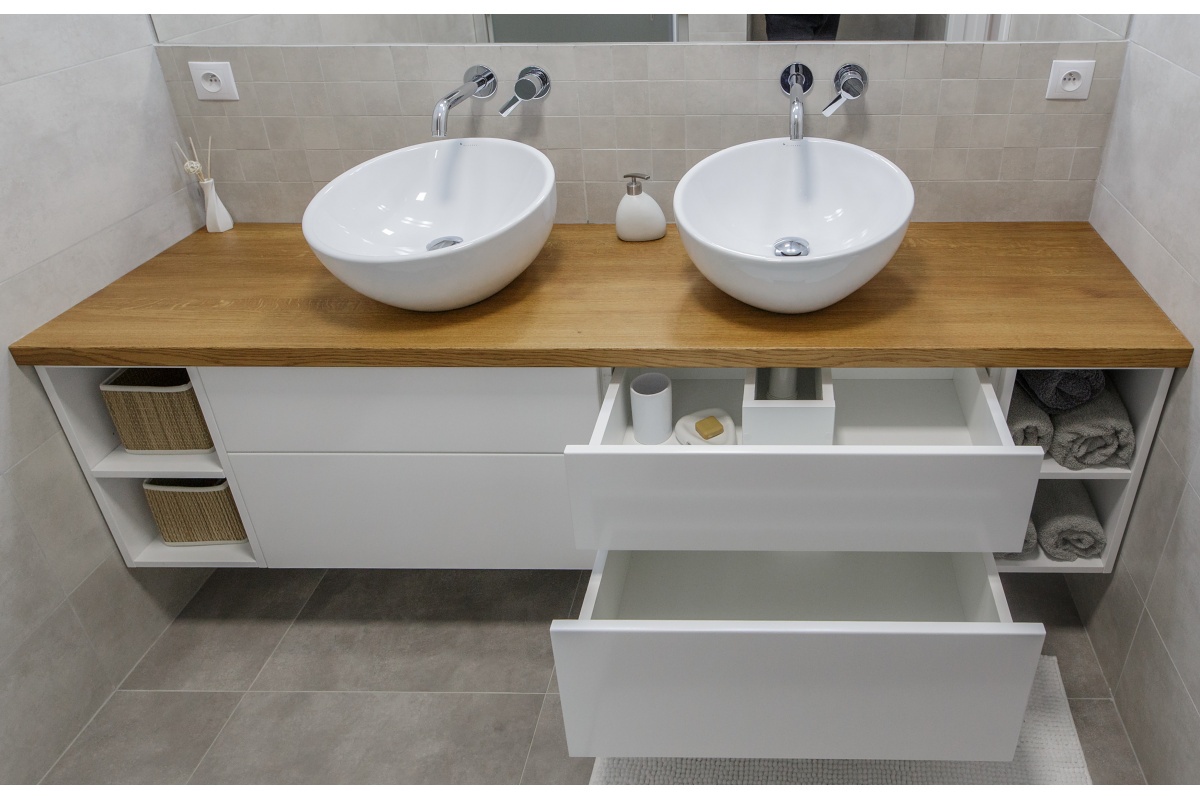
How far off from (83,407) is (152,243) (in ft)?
1.28

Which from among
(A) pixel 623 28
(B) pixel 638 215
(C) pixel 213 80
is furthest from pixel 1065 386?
(C) pixel 213 80

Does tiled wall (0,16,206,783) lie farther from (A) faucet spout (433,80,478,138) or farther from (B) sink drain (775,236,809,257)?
(B) sink drain (775,236,809,257)

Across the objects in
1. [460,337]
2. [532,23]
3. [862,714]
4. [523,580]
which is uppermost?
[532,23]

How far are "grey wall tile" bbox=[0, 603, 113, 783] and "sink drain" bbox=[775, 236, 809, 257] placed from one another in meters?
1.46

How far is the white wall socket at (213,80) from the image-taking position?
179 cm

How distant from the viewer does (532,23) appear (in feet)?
5.60

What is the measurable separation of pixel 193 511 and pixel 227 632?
34 cm

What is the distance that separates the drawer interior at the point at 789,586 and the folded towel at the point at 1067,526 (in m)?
0.18

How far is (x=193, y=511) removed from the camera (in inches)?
68.7

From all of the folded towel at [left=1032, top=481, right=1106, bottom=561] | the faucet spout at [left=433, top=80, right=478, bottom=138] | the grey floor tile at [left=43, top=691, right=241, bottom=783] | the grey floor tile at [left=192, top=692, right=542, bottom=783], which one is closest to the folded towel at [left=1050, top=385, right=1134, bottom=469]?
the folded towel at [left=1032, top=481, right=1106, bottom=561]

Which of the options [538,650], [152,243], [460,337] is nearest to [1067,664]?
[538,650]

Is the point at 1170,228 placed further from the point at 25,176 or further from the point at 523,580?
the point at 25,176

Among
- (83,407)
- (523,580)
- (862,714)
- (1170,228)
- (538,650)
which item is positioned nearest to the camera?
(862,714)

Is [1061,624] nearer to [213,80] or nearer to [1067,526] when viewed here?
[1067,526]
